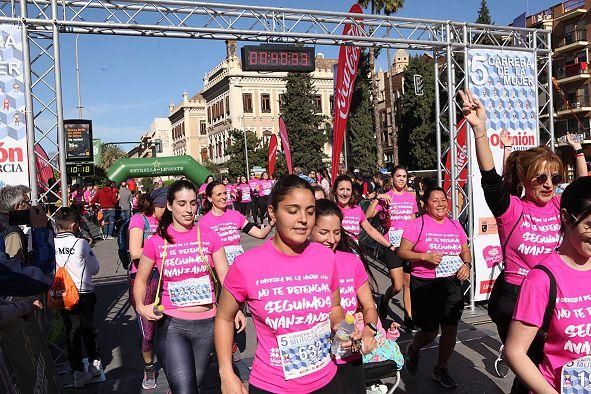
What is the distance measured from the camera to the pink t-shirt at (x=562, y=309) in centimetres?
211

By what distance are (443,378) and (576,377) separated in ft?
10.0

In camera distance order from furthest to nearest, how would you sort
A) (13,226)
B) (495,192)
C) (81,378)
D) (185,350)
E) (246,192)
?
(246,192) < (81,378) < (13,226) < (185,350) < (495,192)

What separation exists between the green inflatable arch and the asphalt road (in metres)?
22.0

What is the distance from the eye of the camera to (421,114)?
152ft

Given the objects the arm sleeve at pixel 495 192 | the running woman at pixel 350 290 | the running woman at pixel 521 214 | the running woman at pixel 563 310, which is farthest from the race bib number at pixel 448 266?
the running woman at pixel 563 310

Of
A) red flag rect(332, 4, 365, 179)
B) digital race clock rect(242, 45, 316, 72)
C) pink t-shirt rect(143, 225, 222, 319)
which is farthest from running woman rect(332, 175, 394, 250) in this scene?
pink t-shirt rect(143, 225, 222, 319)

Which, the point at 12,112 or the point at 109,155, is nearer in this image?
the point at 12,112

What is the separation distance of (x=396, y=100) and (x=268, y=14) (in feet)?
182

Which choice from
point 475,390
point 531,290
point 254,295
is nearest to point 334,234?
point 254,295

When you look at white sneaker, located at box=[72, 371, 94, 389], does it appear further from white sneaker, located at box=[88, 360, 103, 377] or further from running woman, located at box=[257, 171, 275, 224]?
running woman, located at box=[257, 171, 275, 224]

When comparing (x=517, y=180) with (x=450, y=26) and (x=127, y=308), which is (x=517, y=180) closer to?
(x=450, y=26)

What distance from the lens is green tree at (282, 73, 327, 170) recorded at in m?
54.2

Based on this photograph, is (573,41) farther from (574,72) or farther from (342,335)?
(342,335)

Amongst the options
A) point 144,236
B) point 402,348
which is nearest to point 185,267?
point 144,236
